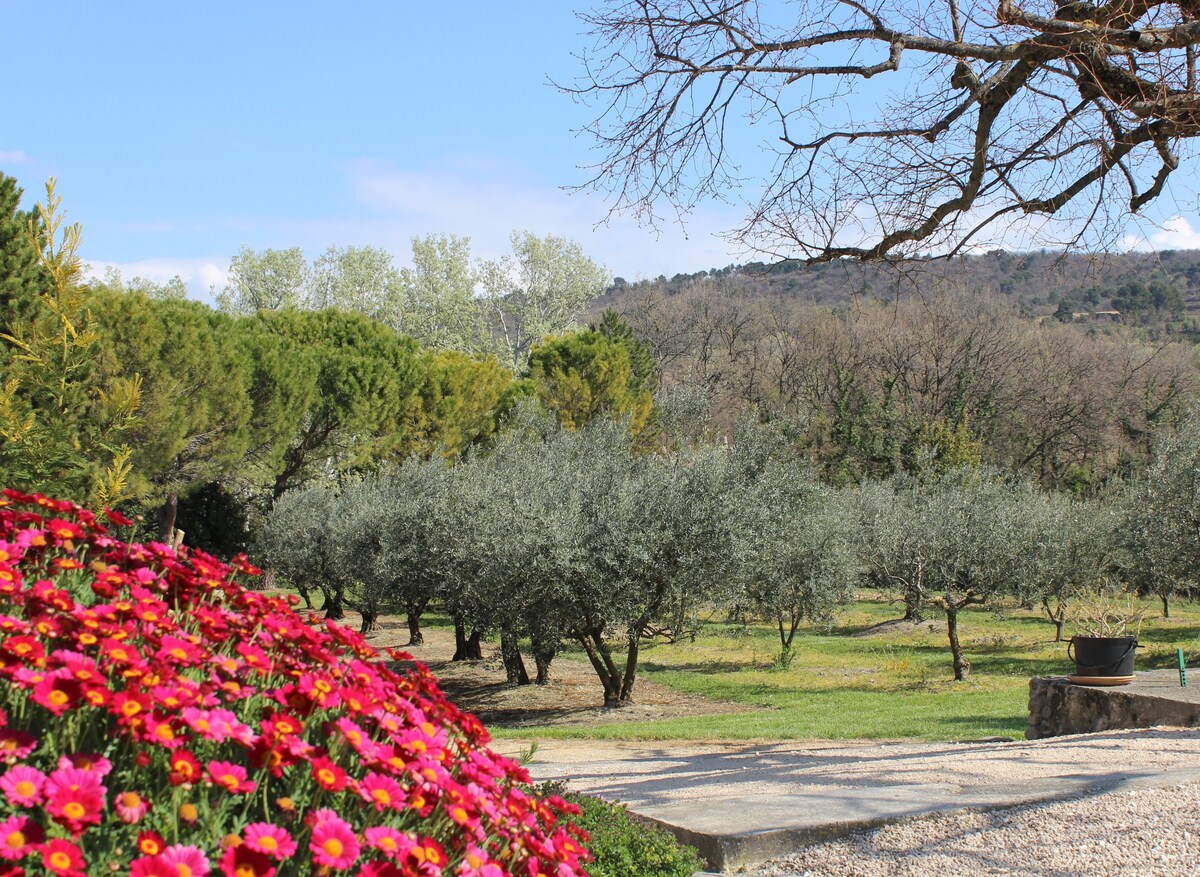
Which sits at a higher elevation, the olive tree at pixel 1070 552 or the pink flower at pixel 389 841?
the pink flower at pixel 389 841

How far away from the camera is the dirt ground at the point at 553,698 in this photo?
1538 centimetres

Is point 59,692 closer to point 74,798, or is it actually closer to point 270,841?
point 74,798

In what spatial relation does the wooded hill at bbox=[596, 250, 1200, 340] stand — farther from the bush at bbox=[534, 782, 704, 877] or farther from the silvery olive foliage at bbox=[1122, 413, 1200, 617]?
the bush at bbox=[534, 782, 704, 877]

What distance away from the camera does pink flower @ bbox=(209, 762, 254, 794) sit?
5.50 ft

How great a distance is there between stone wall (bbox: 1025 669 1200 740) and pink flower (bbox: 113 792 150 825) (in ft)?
26.3

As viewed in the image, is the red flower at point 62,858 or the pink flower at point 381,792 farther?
the pink flower at point 381,792

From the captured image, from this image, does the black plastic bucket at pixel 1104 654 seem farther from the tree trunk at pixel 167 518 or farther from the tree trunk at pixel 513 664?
the tree trunk at pixel 167 518

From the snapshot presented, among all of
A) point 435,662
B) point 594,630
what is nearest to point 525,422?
point 435,662

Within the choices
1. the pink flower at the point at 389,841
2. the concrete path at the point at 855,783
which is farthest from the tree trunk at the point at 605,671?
the pink flower at the point at 389,841

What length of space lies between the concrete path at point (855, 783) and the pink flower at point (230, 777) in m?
3.06

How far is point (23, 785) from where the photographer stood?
59.5 inches

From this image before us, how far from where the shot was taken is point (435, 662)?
Result: 70.4 feet

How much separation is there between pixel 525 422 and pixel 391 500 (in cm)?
727

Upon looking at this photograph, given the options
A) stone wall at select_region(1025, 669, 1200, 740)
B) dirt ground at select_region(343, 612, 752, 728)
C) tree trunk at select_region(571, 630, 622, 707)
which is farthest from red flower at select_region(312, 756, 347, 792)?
tree trunk at select_region(571, 630, 622, 707)
